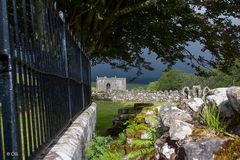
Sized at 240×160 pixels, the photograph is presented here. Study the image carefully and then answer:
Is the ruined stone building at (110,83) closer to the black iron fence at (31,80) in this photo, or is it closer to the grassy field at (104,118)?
the grassy field at (104,118)

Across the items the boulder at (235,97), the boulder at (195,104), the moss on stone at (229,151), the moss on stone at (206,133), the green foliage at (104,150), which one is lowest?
the green foliage at (104,150)

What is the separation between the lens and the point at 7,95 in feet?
10.7

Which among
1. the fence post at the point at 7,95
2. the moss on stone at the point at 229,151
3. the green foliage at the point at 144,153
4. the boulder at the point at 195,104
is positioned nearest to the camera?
the fence post at the point at 7,95

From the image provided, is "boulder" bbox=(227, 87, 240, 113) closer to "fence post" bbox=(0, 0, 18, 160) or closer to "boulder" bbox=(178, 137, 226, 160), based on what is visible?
"boulder" bbox=(178, 137, 226, 160)

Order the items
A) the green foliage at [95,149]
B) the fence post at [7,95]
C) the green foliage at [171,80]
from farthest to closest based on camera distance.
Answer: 1. the green foliage at [171,80]
2. the green foliage at [95,149]
3. the fence post at [7,95]

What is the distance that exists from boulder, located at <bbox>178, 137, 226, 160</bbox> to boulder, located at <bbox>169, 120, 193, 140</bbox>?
41 centimetres

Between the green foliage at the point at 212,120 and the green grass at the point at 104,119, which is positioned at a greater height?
the green foliage at the point at 212,120

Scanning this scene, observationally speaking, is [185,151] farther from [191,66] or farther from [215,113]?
[191,66]

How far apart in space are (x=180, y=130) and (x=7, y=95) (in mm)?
2114

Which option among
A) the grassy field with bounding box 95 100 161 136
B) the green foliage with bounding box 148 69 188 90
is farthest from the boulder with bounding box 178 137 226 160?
the green foliage with bounding box 148 69 188 90

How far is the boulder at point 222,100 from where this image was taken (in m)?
5.30

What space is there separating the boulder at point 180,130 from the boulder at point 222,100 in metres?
0.65

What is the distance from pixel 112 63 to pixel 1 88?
2312cm

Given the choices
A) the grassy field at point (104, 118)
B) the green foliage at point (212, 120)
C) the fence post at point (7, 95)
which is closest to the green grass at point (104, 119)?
the grassy field at point (104, 118)
